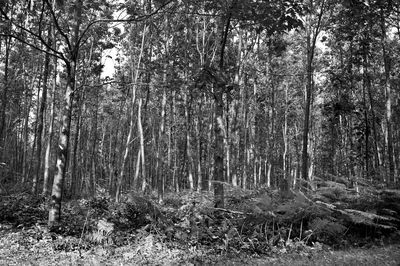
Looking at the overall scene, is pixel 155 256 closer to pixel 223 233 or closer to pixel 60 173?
pixel 223 233

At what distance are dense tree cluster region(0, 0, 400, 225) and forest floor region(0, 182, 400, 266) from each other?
2.45 feet

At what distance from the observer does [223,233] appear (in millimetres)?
7520

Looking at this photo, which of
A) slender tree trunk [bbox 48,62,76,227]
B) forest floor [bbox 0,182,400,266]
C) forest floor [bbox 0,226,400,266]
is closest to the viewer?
forest floor [bbox 0,226,400,266]

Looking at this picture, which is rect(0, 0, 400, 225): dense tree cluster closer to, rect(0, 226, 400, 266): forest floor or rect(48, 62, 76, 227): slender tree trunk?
rect(48, 62, 76, 227): slender tree trunk

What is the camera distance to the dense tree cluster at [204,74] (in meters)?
7.87

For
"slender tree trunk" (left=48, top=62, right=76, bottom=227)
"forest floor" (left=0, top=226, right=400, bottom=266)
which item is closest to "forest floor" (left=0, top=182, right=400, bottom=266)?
"forest floor" (left=0, top=226, right=400, bottom=266)

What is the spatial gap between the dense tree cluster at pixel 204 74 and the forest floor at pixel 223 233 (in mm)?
747

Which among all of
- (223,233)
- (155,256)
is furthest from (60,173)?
(223,233)

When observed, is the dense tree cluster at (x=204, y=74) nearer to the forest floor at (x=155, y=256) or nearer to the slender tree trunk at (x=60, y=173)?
the slender tree trunk at (x=60, y=173)

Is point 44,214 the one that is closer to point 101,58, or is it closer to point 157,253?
point 157,253

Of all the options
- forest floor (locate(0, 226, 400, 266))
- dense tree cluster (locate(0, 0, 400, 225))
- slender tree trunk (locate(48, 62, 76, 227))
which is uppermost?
dense tree cluster (locate(0, 0, 400, 225))

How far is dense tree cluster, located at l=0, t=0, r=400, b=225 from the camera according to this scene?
7.87 meters

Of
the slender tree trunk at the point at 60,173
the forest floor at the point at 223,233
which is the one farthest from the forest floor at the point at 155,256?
the slender tree trunk at the point at 60,173

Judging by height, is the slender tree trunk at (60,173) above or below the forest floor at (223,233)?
above
